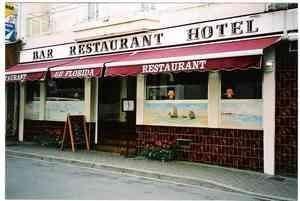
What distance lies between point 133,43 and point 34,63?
4.52 m

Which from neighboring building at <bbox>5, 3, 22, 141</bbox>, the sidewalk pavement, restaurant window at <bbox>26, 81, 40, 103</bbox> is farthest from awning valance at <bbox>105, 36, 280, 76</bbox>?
neighboring building at <bbox>5, 3, 22, 141</bbox>

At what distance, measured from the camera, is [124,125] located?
15047 mm

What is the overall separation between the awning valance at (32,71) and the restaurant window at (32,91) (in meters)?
1.17

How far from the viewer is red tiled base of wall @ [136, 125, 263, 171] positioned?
426 inches

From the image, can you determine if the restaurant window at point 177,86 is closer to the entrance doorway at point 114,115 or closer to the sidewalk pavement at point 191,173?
the entrance doorway at point 114,115

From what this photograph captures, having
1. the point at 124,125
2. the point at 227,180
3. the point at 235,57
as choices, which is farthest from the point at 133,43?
the point at 227,180

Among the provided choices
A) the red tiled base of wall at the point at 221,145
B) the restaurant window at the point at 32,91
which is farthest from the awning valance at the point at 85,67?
the restaurant window at the point at 32,91

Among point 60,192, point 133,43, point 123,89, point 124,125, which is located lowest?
point 60,192

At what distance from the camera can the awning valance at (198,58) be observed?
9.88 m

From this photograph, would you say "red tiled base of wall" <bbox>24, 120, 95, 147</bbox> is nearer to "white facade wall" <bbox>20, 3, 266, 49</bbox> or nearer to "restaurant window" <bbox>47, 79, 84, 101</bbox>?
"restaurant window" <bbox>47, 79, 84, 101</bbox>

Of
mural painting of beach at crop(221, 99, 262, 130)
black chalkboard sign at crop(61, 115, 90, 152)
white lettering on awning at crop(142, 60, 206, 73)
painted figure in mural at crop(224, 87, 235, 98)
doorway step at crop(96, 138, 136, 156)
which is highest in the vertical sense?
white lettering on awning at crop(142, 60, 206, 73)

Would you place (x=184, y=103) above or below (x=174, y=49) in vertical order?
below

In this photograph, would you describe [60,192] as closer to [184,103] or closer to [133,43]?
[184,103]

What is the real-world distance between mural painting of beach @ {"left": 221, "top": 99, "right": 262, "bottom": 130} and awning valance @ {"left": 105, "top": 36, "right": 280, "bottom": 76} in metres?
1.37
